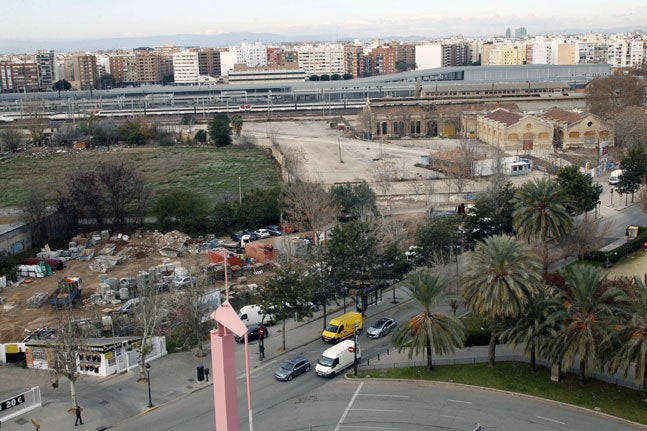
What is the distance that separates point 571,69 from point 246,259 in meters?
Result: 88.8

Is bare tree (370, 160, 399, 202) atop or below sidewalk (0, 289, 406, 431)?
atop

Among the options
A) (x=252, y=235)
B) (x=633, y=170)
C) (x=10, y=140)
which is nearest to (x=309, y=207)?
(x=252, y=235)

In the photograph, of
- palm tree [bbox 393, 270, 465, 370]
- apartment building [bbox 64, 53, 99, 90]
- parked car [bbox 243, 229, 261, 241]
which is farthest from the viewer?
apartment building [bbox 64, 53, 99, 90]

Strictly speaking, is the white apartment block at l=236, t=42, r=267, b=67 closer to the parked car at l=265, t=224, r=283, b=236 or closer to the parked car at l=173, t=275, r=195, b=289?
the parked car at l=265, t=224, r=283, b=236

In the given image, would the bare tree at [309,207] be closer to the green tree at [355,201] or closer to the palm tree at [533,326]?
the green tree at [355,201]

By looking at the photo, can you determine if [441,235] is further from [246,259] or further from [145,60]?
[145,60]

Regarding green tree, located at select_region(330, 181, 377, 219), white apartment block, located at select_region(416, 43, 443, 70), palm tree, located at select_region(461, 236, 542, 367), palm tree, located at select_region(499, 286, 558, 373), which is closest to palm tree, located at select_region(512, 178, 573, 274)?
palm tree, located at select_region(461, 236, 542, 367)

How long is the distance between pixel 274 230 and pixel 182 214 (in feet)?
17.3

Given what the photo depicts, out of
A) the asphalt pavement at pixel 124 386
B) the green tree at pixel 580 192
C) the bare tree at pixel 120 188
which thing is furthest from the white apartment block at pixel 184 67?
the asphalt pavement at pixel 124 386

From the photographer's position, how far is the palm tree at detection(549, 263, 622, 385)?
17781 mm

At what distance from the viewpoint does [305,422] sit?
17766 millimetres

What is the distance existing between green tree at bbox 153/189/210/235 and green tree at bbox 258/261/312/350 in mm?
15755

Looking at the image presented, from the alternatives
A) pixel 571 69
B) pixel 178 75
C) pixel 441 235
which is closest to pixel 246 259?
pixel 441 235

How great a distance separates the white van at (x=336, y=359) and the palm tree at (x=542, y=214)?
8.64 m
